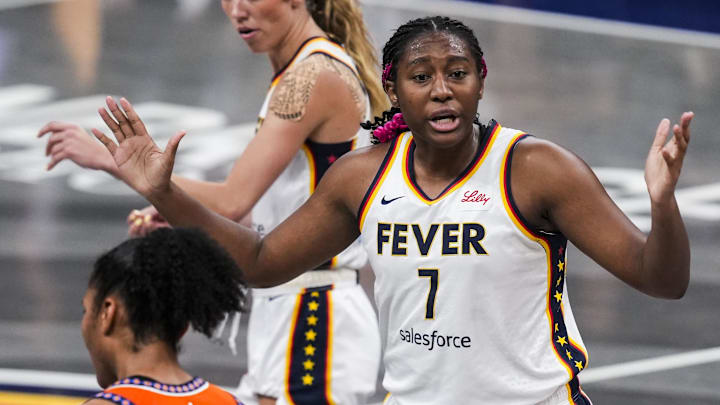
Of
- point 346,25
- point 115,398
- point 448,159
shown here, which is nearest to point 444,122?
point 448,159

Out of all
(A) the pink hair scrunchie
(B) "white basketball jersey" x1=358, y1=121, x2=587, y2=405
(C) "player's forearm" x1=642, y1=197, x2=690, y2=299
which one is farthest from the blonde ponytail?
(C) "player's forearm" x1=642, y1=197, x2=690, y2=299

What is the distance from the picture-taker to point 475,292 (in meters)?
3.87

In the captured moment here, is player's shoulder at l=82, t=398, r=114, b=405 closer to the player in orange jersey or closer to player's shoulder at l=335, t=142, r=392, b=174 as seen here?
the player in orange jersey

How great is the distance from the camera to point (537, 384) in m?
3.91

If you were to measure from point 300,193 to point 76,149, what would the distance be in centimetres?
93

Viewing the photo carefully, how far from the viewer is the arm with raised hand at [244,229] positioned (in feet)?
14.0

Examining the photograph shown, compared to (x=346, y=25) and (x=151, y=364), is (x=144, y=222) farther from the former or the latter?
(x=151, y=364)

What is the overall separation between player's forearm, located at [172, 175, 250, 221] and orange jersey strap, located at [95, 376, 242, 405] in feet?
5.91

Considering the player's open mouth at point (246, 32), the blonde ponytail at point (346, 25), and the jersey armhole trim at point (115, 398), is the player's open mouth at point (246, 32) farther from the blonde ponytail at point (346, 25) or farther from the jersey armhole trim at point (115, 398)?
the jersey armhole trim at point (115, 398)

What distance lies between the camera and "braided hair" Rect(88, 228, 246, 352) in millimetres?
3379

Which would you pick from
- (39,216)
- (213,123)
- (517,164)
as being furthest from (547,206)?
(213,123)

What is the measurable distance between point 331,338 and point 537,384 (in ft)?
5.23

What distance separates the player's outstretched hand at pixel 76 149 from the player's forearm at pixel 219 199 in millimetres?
412

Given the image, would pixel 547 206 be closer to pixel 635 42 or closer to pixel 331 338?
pixel 331 338
